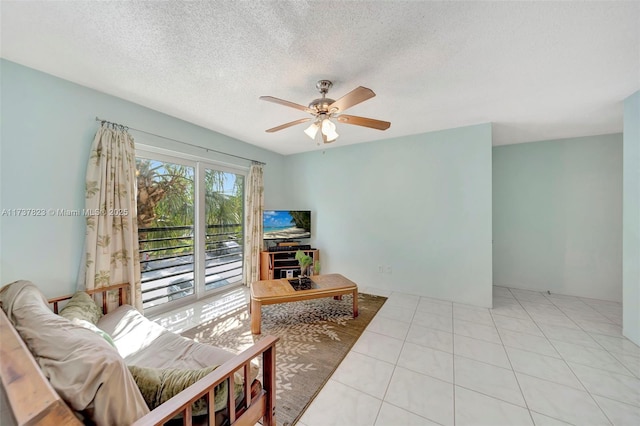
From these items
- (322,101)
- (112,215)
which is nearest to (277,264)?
(112,215)

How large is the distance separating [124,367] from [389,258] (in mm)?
3411

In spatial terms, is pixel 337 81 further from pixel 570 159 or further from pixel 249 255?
pixel 570 159

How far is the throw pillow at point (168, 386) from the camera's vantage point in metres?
0.94

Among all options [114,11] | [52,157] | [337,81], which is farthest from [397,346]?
[52,157]

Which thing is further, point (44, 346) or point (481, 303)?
point (481, 303)

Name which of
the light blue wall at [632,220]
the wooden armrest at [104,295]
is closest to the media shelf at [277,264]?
the wooden armrest at [104,295]

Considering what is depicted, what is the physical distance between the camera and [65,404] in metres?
0.64

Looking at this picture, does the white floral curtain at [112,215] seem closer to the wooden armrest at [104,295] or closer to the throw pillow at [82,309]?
the wooden armrest at [104,295]

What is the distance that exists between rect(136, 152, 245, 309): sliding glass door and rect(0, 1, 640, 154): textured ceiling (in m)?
0.77

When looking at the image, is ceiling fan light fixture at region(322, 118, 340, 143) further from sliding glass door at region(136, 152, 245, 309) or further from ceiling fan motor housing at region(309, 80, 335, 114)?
sliding glass door at region(136, 152, 245, 309)

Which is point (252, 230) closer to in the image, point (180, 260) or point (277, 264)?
point (277, 264)

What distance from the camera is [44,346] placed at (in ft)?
2.87

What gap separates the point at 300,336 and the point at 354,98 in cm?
231

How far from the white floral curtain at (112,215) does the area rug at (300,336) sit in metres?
0.91
